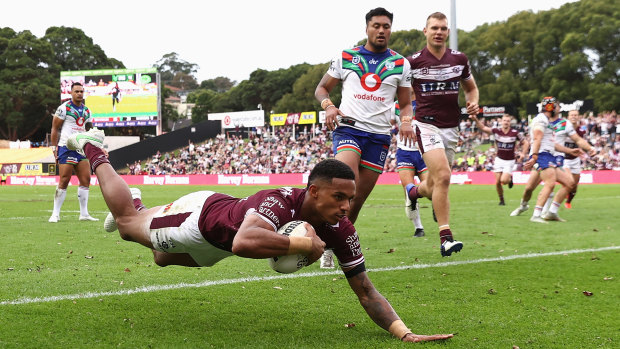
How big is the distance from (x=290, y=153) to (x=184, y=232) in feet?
162

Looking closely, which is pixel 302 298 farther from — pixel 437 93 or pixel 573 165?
pixel 573 165

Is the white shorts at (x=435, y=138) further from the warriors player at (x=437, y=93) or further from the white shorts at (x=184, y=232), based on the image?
the white shorts at (x=184, y=232)

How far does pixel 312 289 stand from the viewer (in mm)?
5590

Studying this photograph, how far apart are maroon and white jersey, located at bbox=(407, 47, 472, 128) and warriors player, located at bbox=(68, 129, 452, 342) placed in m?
4.07

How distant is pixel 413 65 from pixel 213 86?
190m

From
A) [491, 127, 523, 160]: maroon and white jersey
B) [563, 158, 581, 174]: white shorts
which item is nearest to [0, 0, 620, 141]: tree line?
[491, 127, 523, 160]: maroon and white jersey

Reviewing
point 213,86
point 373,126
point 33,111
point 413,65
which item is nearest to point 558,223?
point 413,65

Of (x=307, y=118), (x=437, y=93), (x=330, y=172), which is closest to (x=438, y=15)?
(x=437, y=93)

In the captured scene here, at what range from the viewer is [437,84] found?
26.2 feet

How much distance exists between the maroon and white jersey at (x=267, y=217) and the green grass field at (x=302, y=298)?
0.58m

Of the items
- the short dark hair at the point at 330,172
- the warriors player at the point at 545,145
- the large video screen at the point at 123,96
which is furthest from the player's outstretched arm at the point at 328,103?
the large video screen at the point at 123,96

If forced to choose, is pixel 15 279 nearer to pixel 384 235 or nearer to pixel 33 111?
pixel 384 235

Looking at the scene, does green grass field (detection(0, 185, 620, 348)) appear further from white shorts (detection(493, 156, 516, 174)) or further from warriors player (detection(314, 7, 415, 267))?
white shorts (detection(493, 156, 516, 174))

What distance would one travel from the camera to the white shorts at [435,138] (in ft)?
25.6
